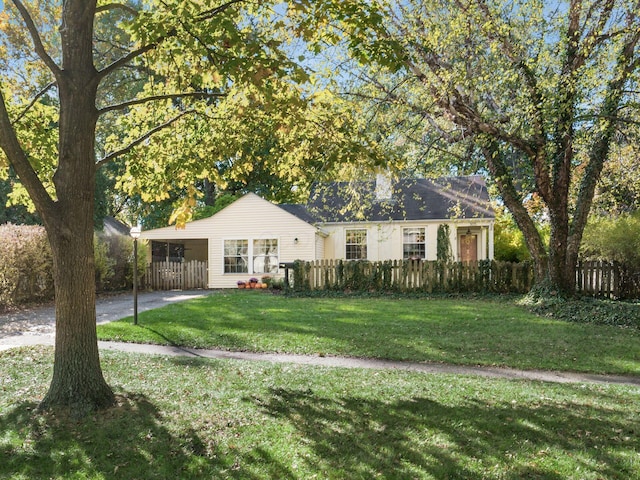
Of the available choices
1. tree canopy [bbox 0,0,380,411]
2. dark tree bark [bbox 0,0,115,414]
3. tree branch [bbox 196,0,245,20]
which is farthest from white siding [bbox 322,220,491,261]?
dark tree bark [bbox 0,0,115,414]

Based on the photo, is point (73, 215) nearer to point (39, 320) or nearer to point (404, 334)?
point (404, 334)

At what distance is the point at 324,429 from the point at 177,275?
19173 millimetres

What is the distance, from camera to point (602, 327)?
10336 millimetres

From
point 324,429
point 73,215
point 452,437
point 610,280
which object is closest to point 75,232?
point 73,215

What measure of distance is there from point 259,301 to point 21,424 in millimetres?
10491

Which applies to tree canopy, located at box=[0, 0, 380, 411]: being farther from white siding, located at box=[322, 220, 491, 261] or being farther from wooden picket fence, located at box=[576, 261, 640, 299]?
white siding, located at box=[322, 220, 491, 261]

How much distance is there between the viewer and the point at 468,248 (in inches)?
887

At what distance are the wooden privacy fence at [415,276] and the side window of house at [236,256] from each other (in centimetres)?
521

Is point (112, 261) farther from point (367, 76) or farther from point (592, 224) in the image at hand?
point (592, 224)

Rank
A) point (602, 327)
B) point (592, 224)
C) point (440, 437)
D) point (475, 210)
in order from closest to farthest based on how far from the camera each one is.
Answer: point (440, 437) < point (602, 327) < point (592, 224) < point (475, 210)

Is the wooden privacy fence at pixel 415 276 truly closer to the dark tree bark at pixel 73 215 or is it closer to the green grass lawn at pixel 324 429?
the green grass lawn at pixel 324 429

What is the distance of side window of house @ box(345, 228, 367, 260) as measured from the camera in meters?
22.5

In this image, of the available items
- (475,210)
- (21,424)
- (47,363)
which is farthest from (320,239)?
(21,424)

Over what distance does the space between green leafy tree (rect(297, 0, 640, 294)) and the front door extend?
8439mm
